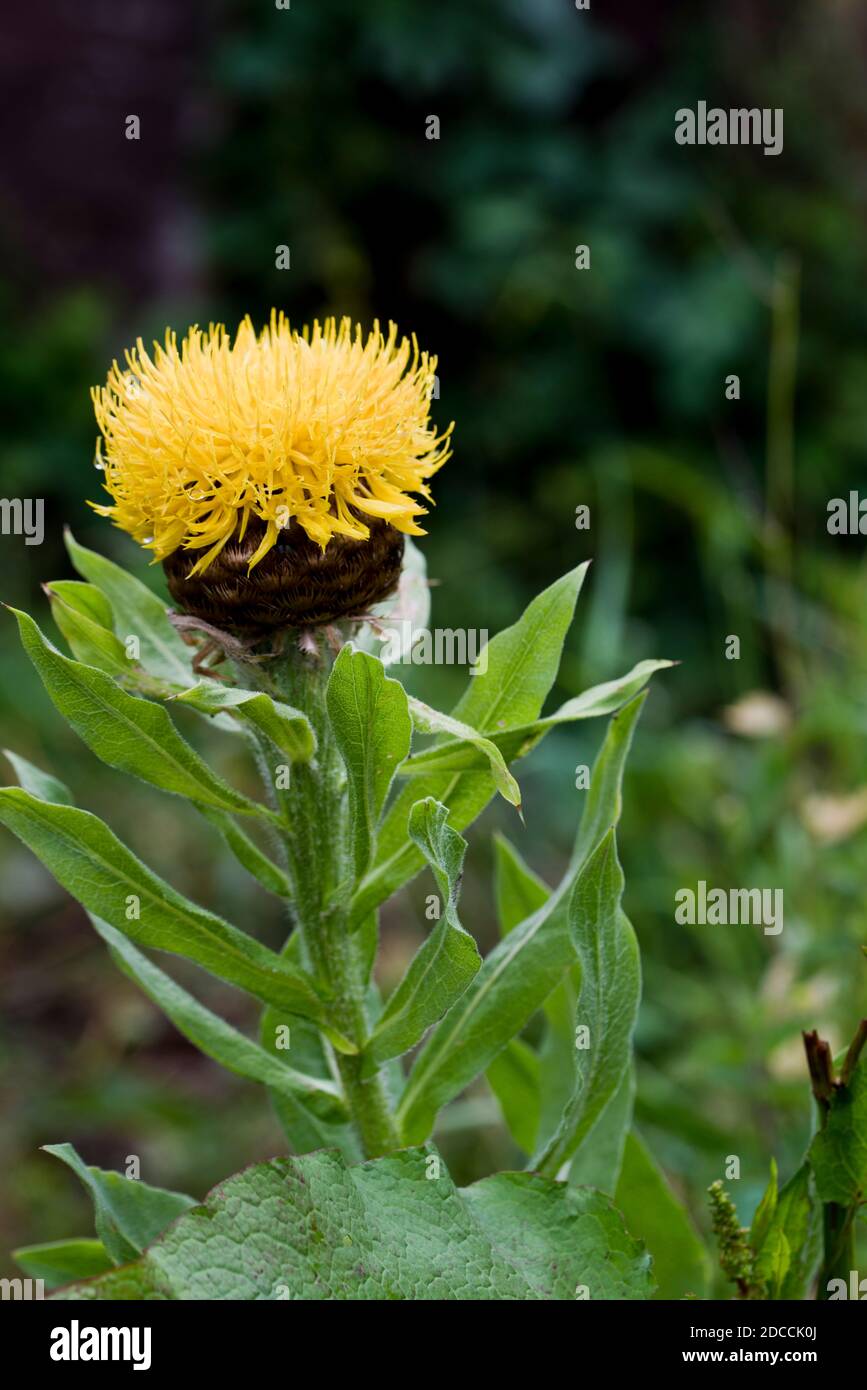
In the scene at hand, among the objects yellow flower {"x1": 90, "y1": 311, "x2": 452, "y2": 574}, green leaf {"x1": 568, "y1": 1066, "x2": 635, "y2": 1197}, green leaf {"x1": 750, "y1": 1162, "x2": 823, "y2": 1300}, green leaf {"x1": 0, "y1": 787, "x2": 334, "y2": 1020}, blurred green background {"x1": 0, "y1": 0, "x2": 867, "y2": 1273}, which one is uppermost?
blurred green background {"x1": 0, "y1": 0, "x2": 867, "y2": 1273}

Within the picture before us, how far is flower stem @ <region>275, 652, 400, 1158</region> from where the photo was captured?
0.97 m

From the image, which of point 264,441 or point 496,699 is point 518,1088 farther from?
point 264,441

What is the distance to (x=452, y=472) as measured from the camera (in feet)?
14.8

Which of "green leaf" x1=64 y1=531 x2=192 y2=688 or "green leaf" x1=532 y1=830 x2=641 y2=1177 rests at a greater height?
"green leaf" x1=64 y1=531 x2=192 y2=688

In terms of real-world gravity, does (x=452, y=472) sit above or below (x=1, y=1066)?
above

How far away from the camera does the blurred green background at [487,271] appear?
353 cm

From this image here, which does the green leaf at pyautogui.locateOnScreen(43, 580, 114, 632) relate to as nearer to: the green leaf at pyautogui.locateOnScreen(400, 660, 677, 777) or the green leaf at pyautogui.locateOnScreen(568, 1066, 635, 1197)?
the green leaf at pyautogui.locateOnScreen(400, 660, 677, 777)

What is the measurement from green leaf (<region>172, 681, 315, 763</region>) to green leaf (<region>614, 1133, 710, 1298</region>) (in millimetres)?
495

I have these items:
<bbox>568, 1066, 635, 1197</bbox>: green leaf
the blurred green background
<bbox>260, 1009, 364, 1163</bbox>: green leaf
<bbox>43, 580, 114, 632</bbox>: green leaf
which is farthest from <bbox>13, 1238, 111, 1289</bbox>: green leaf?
the blurred green background

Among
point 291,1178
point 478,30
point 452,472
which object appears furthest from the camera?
point 452,472

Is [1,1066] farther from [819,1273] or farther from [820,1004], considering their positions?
[819,1273]

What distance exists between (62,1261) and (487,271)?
147 inches

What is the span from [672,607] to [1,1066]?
2.45 m

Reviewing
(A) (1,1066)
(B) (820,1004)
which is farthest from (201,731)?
(B) (820,1004)
